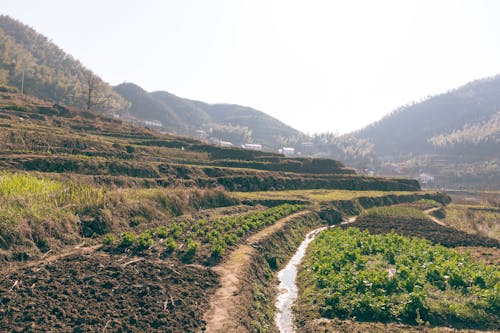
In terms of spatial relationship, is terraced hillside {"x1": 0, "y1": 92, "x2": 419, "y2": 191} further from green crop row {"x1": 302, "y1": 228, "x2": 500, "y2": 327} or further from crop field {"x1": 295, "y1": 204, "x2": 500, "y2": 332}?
green crop row {"x1": 302, "y1": 228, "x2": 500, "y2": 327}

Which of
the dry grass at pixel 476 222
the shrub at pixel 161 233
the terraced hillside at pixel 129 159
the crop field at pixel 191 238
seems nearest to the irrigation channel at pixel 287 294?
the crop field at pixel 191 238

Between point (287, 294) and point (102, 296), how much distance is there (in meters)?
9.01

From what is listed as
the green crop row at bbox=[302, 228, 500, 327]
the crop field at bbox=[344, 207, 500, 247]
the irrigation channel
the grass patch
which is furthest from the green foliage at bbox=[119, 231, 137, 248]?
the crop field at bbox=[344, 207, 500, 247]

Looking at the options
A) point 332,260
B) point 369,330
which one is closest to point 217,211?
point 332,260

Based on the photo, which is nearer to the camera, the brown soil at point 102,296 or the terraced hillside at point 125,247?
the brown soil at point 102,296

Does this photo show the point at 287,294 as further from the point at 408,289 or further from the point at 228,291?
the point at 408,289

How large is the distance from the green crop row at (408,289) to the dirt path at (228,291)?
138 inches

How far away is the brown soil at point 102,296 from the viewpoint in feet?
32.9

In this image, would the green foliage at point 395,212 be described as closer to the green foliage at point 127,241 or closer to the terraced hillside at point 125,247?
the terraced hillside at point 125,247

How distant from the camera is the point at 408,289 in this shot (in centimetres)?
1413

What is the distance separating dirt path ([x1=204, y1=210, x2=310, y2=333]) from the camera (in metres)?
11.3

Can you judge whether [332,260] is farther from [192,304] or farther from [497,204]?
[497,204]

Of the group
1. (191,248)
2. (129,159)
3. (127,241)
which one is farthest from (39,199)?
(129,159)

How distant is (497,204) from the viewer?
60.4 m
